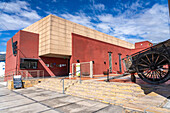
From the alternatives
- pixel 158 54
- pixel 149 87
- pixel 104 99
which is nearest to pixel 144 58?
pixel 158 54

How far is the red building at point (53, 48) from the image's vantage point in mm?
18203

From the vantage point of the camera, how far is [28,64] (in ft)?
61.7

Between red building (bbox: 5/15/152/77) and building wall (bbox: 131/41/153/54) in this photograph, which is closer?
red building (bbox: 5/15/152/77)

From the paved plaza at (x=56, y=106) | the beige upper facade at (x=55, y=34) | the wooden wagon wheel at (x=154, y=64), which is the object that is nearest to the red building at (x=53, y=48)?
the beige upper facade at (x=55, y=34)

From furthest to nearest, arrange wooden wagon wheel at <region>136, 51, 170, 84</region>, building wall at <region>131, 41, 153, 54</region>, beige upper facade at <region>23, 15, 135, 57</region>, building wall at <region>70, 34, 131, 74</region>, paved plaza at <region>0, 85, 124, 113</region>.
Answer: building wall at <region>131, 41, 153, 54</region> < building wall at <region>70, 34, 131, 74</region> < beige upper facade at <region>23, 15, 135, 57</region> < wooden wagon wheel at <region>136, 51, 170, 84</region> < paved plaza at <region>0, 85, 124, 113</region>

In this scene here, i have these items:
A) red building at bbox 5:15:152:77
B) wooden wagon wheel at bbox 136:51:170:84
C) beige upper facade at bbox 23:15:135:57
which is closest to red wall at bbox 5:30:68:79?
red building at bbox 5:15:152:77

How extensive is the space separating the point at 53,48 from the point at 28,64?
518cm

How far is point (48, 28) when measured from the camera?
59.3 ft

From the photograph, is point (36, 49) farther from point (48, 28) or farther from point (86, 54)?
point (86, 54)

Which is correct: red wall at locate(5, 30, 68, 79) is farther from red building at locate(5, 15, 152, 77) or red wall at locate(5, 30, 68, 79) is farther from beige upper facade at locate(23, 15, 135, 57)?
beige upper facade at locate(23, 15, 135, 57)

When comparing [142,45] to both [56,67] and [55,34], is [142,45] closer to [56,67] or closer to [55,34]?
[56,67]

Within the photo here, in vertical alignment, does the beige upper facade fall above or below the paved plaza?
above

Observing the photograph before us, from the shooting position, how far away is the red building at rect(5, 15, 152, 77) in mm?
18203

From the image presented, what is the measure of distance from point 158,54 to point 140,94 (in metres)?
2.49
